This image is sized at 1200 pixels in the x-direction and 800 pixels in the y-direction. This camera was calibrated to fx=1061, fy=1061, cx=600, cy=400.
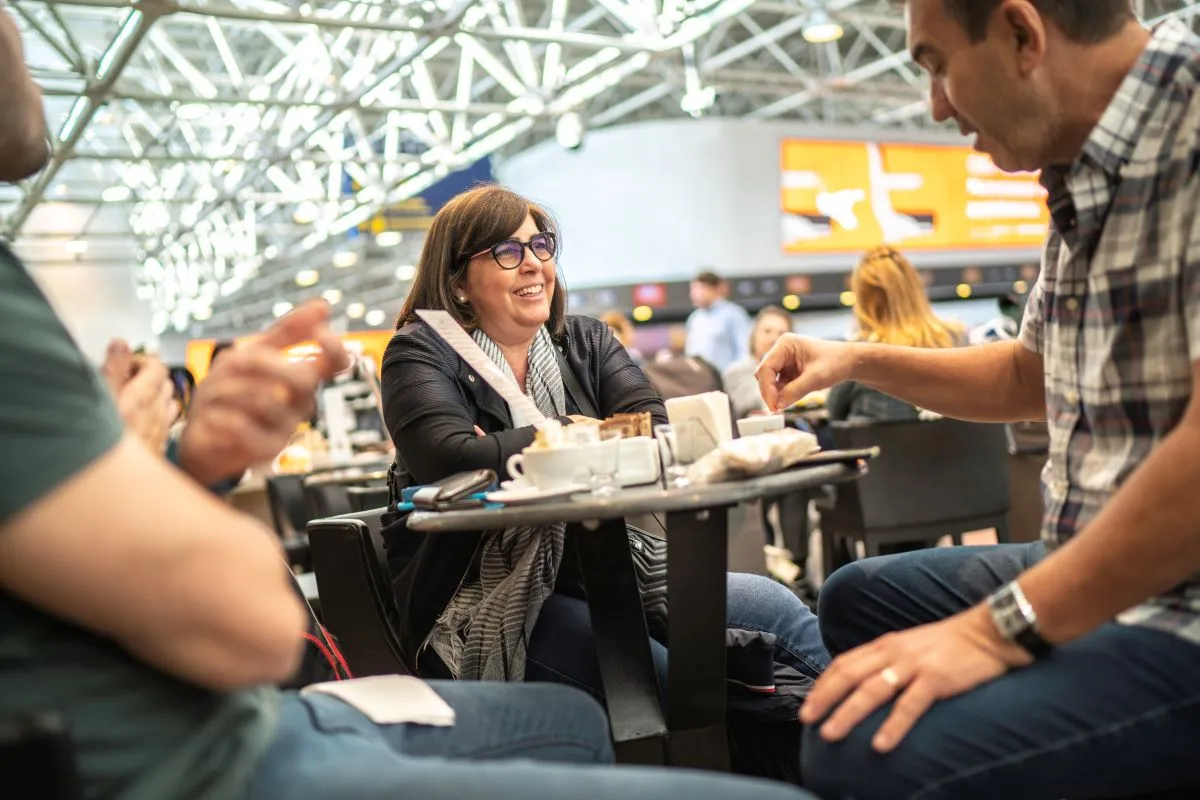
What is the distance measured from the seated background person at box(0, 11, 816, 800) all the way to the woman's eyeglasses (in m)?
1.46

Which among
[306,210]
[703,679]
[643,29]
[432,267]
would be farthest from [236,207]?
[703,679]

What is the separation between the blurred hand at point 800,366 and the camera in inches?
75.5

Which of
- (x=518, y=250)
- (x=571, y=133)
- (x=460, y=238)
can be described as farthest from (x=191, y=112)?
(x=518, y=250)

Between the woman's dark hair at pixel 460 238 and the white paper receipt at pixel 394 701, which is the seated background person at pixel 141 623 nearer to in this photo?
the white paper receipt at pixel 394 701

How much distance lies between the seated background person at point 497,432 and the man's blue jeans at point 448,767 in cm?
70

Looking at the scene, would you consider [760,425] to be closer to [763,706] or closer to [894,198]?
[763,706]

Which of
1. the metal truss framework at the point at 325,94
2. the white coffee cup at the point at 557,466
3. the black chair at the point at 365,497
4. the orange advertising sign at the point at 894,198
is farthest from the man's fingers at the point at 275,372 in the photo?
the orange advertising sign at the point at 894,198

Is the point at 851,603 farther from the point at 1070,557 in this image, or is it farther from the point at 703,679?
the point at 1070,557

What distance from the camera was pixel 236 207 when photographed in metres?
19.0

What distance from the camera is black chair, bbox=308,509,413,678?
2.12m

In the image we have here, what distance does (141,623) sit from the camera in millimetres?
870

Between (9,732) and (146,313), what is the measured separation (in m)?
19.7

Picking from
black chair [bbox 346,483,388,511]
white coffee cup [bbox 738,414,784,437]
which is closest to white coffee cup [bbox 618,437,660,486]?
white coffee cup [bbox 738,414,784,437]

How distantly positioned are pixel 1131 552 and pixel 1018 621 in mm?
151
